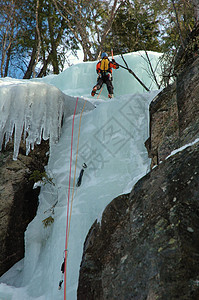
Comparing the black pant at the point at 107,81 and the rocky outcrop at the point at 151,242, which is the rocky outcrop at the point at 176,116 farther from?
the black pant at the point at 107,81

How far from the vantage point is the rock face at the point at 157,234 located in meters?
1.70

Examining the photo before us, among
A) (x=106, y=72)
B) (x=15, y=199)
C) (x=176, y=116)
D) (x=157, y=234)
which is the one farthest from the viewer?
(x=106, y=72)

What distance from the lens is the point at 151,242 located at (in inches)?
76.8

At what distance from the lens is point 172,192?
2098 mm

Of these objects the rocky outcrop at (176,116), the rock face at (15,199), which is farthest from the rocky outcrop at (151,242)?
the rock face at (15,199)

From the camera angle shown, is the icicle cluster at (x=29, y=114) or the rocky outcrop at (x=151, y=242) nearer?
the rocky outcrop at (x=151, y=242)

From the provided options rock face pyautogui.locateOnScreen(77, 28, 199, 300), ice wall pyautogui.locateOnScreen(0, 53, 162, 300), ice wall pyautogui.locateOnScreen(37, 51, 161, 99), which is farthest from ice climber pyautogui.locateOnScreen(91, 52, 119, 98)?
rock face pyautogui.locateOnScreen(77, 28, 199, 300)

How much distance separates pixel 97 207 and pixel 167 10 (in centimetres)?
624

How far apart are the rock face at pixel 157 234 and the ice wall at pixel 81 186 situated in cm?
56

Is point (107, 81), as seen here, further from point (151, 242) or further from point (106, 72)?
point (151, 242)

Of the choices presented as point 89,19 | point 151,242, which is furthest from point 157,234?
point 89,19

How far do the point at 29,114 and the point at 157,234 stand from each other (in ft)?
12.2

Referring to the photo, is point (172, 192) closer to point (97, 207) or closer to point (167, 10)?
point (97, 207)

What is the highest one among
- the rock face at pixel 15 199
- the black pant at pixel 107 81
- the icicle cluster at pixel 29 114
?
the black pant at pixel 107 81
